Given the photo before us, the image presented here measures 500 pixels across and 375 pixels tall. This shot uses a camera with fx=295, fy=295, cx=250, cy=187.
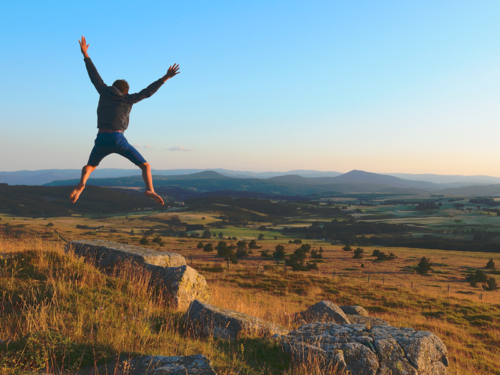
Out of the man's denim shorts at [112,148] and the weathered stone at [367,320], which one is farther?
the weathered stone at [367,320]

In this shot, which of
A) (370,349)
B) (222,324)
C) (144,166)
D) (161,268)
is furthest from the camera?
(161,268)

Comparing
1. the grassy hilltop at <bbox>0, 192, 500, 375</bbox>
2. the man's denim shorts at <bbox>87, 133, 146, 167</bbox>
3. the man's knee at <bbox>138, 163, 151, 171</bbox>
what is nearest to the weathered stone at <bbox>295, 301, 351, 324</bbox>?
the grassy hilltop at <bbox>0, 192, 500, 375</bbox>

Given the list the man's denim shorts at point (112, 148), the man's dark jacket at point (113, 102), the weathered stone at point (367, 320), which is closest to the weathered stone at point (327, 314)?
the weathered stone at point (367, 320)

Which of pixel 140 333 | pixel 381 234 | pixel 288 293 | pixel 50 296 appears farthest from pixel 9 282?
pixel 381 234

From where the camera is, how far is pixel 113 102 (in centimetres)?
514

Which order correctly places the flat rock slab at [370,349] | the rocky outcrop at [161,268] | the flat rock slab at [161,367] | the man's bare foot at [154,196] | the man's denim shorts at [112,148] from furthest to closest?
the rocky outcrop at [161,268] → the flat rock slab at [370,349] → the man's bare foot at [154,196] → the man's denim shorts at [112,148] → the flat rock slab at [161,367]

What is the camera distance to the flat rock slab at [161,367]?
3584 millimetres

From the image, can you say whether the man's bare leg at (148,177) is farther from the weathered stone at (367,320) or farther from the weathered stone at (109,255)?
the weathered stone at (367,320)

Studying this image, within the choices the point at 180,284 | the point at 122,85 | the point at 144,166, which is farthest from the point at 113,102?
the point at 180,284

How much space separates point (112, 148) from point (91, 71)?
5.10 feet

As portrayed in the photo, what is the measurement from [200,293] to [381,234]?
143 metres

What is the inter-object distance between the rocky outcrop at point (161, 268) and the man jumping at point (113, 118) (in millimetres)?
4551

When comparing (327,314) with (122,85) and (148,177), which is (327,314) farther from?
(122,85)

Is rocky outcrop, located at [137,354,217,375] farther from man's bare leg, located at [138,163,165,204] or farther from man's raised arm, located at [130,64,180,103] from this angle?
man's raised arm, located at [130,64,180,103]
